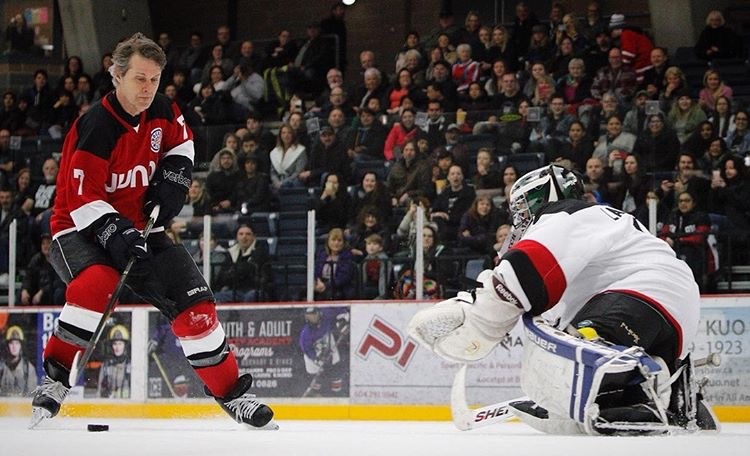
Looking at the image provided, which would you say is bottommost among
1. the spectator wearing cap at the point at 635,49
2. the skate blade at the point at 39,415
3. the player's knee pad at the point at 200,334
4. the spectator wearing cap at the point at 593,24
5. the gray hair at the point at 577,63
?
the skate blade at the point at 39,415

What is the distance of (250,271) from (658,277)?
4.79 metres

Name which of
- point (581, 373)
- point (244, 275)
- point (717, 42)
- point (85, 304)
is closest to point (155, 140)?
point (85, 304)

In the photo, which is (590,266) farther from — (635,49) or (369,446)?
(635,49)

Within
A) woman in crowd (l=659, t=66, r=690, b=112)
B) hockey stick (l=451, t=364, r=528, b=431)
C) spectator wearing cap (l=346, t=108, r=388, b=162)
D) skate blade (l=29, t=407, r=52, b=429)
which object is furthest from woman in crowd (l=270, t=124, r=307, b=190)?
hockey stick (l=451, t=364, r=528, b=431)

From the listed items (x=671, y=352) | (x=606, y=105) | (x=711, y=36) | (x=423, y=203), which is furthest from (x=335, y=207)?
(x=671, y=352)

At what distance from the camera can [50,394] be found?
15.1 feet

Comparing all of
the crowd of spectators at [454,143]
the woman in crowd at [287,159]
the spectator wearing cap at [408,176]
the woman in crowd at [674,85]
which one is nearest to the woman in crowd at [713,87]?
the crowd of spectators at [454,143]

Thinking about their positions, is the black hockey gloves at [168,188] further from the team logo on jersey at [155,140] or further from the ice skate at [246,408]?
the ice skate at [246,408]

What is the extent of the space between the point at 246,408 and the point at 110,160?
1.00 meters

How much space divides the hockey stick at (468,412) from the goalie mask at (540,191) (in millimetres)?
515

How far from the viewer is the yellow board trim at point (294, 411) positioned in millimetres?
7394

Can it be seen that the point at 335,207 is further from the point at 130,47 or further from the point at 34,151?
the point at 130,47

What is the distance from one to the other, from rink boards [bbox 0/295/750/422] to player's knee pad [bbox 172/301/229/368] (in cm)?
284

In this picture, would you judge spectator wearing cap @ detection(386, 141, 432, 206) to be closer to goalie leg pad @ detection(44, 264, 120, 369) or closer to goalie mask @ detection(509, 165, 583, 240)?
goalie leg pad @ detection(44, 264, 120, 369)
